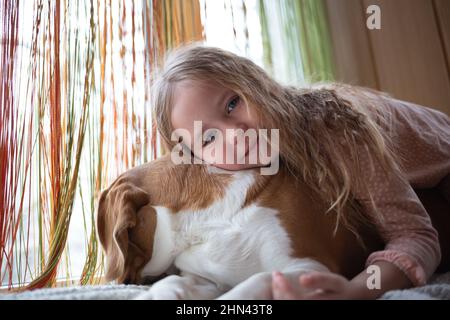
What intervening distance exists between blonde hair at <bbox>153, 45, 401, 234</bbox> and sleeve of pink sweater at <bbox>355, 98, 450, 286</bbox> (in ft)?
0.09

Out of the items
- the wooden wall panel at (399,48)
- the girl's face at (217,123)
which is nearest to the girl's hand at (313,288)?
the girl's face at (217,123)

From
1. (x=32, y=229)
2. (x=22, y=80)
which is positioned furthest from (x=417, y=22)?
(x=32, y=229)

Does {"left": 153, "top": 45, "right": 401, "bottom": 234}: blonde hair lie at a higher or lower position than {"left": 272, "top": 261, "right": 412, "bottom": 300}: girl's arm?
higher

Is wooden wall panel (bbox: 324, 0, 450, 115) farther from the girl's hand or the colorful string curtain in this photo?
the girl's hand

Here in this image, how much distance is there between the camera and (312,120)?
82 centimetres

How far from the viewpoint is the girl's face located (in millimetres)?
780

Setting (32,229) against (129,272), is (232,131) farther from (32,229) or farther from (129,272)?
(32,229)

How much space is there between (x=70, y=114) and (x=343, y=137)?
1020 millimetres

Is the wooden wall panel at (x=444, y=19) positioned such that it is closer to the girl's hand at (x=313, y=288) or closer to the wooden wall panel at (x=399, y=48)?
the wooden wall panel at (x=399, y=48)

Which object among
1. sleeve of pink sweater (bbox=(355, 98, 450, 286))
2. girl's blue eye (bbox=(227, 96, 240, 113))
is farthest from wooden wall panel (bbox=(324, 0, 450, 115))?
girl's blue eye (bbox=(227, 96, 240, 113))

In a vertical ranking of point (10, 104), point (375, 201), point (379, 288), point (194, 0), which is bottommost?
point (379, 288)

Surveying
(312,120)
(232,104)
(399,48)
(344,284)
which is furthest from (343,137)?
(399,48)

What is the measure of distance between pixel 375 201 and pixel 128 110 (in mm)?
1090

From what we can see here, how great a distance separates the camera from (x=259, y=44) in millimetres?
1871
